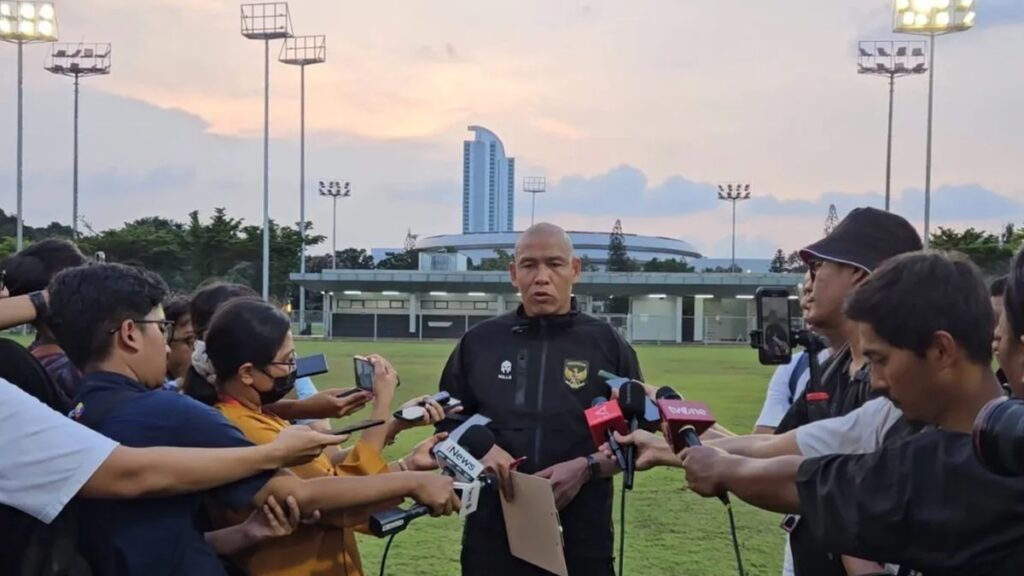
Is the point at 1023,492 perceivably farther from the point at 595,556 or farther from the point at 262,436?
the point at 595,556

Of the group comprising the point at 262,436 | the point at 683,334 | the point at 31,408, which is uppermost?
the point at 31,408

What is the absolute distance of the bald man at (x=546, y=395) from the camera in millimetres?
3654

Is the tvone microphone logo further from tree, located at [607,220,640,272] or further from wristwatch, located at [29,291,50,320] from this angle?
tree, located at [607,220,640,272]

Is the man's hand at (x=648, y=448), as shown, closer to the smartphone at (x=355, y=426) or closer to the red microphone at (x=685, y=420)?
the red microphone at (x=685, y=420)

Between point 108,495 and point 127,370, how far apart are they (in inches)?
18.2

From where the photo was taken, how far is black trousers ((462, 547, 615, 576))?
363cm

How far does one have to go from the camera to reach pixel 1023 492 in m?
1.63

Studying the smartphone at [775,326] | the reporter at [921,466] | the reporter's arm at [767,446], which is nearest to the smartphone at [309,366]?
the reporter's arm at [767,446]

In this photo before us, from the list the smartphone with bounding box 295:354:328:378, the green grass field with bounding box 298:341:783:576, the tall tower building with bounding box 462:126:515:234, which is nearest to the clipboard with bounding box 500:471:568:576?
the smartphone with bounding box 295:354:328:378

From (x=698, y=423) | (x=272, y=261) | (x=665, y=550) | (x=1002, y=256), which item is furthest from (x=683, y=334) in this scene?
(x=698, y=423)

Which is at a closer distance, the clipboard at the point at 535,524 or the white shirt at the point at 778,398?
the clipboard at the point at 535,524

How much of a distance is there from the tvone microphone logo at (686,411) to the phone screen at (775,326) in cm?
92

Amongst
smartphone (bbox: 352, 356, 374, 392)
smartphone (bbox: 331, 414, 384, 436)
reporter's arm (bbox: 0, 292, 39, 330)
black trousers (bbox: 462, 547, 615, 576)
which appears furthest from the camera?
black trousers (bbox: 462, 547, 615, 576)

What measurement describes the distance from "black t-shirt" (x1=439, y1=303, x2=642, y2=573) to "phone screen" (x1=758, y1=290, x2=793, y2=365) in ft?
2.31
